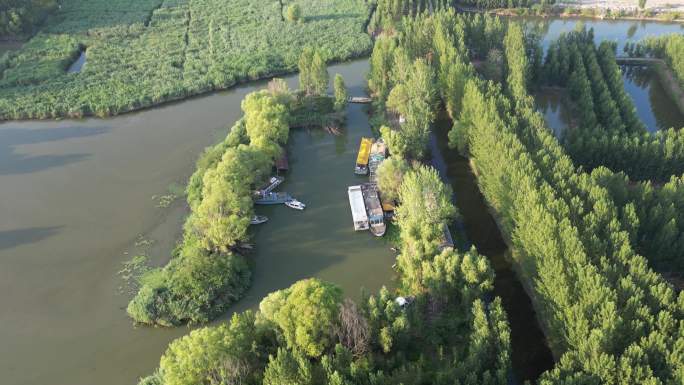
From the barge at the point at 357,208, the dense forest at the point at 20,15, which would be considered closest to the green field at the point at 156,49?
the dense forest at the point at 20,15

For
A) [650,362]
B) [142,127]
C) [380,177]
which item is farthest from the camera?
[142,127]

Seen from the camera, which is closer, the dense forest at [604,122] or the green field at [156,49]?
the dense forest at [604,122]

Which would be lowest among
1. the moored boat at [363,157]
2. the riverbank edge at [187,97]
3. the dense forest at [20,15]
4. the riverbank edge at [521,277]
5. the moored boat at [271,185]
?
the riverbank edge at [521,277]

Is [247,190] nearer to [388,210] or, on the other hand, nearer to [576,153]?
[388,210]

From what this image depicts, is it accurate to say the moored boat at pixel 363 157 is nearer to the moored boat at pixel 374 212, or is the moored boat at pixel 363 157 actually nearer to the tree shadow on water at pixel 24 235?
the moored boat at pixel 374 212

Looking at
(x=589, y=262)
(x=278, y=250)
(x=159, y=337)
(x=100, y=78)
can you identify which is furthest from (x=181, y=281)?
(x=100, y=78)

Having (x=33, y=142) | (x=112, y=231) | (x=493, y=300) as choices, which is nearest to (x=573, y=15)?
(x=493, y=300)

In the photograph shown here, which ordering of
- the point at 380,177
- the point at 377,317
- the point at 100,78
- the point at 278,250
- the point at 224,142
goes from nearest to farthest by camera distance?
the point at 377,317, the point at 278,250, the point at 380,177, the point at 224,142, the point at 100,78
